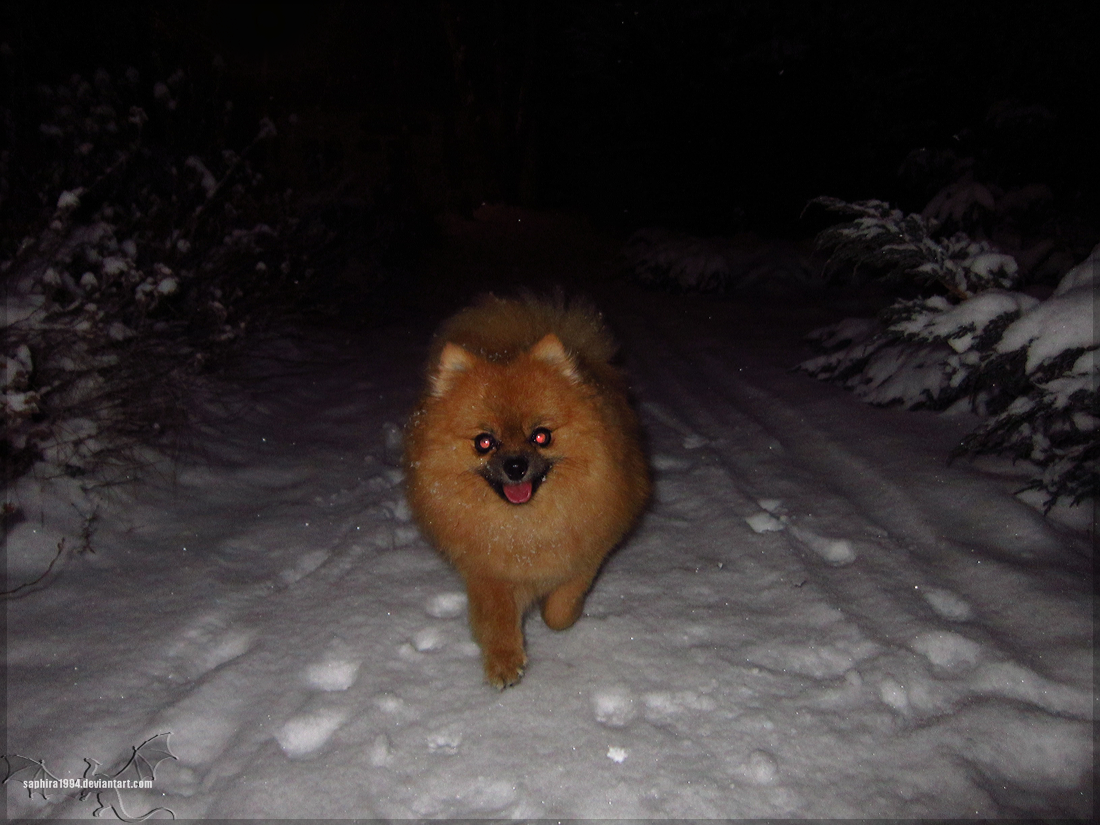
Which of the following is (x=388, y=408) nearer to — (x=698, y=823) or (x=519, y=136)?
(x=698, y=823)

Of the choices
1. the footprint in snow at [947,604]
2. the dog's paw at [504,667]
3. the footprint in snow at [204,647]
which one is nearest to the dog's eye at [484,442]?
the dog's paw at [504,667]

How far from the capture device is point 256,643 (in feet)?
8.04

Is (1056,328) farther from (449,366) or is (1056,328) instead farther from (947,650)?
(449,366)

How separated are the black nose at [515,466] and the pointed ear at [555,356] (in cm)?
44

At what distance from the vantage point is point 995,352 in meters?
2.79

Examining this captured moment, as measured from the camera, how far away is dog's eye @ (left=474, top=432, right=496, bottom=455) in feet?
7.24

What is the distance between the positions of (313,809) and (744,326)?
682 cm

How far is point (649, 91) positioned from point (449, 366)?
1110 centimetres

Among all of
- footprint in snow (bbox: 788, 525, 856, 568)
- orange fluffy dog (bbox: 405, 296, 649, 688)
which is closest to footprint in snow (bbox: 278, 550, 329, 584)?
orange fluffy dog (bbox: 405, 296, 649, 688)

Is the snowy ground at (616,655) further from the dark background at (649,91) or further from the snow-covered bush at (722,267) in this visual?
the snow-covered bush at (722,267)

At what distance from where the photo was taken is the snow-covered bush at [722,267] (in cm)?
909

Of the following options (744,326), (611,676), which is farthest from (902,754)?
(744,326)

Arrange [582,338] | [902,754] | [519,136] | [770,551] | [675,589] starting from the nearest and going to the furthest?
[902,754] < [675,589] < [770,551] < [582,338] < [519,136]

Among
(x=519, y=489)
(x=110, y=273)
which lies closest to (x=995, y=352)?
(x=519, y=489)
